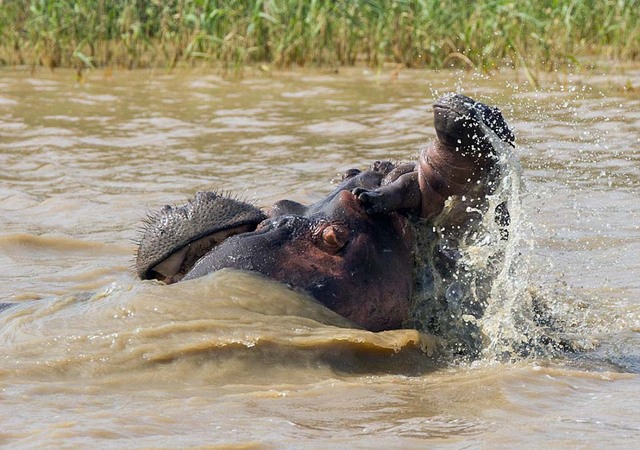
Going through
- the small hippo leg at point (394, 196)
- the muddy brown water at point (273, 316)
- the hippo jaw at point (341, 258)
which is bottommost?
the muddy brown water at point (273, 316)

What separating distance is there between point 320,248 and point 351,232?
0.38 feet

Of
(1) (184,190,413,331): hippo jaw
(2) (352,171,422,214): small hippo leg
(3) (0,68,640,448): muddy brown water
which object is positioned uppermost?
(2) (352,171,422,214): small hippo leg

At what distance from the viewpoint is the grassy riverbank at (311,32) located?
12242mm

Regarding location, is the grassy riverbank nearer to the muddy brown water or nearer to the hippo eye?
the muddy brown water

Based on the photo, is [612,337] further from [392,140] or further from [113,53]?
[113,53]

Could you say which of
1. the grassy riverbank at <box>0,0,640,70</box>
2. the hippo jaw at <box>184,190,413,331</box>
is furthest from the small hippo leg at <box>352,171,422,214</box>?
the grassy riverbank at <box>0,0,640,70</box>

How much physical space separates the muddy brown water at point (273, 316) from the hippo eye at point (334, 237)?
20 centimetres

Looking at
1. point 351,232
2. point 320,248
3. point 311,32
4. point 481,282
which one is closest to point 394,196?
point 351,232

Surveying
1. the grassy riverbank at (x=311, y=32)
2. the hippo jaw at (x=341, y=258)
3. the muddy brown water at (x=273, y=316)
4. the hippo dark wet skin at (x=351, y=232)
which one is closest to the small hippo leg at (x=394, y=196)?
the hippo dark wet skin at (x=351, y=232)

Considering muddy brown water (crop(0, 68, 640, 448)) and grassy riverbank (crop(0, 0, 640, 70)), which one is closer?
muddy brown water (crop(0, 68, 640, 448))

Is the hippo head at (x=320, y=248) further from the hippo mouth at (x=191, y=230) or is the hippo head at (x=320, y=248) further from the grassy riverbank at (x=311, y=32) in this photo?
the grassy riverbank at (x=311, y=32)

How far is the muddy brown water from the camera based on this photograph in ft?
10.3

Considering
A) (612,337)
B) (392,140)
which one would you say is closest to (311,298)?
(612,337)

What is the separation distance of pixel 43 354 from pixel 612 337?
2.07 m
